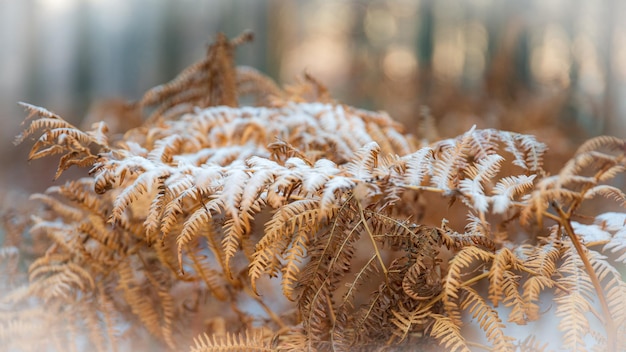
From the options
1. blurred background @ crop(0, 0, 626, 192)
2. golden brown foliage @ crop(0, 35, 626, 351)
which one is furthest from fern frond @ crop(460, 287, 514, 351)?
blurred background @ crop(0, 0, 626, 192)

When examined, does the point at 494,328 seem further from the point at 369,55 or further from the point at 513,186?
the point at 369,55

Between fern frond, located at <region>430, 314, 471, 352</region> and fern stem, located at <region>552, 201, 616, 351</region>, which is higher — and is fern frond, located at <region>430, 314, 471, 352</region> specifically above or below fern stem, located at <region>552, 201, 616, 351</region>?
below

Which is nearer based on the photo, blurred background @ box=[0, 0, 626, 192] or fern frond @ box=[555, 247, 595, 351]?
fern frond @ box=[555, 247, 595, 351]

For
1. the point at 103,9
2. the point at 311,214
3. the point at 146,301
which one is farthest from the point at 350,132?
the point at 103,9

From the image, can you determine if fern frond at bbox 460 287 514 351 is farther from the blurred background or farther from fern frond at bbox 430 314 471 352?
the blurred background

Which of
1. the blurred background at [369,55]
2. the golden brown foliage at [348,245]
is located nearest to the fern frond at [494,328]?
the golden brown foliage at [348,245]
